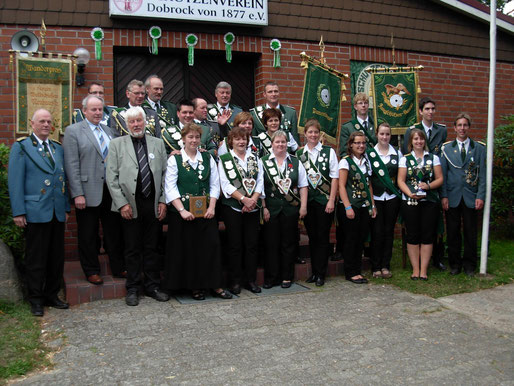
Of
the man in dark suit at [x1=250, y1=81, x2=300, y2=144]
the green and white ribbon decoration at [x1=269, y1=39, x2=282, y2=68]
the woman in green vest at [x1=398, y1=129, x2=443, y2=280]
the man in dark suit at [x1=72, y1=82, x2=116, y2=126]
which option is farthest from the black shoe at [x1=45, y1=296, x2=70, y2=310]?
the green and white ribbon decoration at [x1=269, y1=39, x2=282, y2=68]

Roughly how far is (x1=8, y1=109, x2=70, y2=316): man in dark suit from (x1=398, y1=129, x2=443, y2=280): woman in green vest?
3858 mm

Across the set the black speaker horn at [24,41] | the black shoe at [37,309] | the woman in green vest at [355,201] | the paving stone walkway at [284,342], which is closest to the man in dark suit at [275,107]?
the woman in green vest at [355,201]

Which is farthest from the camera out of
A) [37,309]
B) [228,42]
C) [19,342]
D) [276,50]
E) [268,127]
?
[276,50]

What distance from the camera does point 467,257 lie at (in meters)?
6.69

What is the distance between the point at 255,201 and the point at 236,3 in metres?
3.46

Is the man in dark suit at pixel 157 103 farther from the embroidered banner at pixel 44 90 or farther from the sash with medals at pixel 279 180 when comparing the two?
the sash with medals at pixel 279 180

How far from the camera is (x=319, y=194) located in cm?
635

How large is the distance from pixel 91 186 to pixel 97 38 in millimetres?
2585

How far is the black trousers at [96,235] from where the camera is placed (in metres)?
5.75

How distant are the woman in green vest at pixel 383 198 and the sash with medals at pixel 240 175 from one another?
1.57 meters

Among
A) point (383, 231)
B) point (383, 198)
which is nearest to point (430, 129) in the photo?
point (383, 198)

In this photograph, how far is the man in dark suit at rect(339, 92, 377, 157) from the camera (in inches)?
279

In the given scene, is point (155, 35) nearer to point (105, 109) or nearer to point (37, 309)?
point (105, 109)

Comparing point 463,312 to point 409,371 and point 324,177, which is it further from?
point 324,177
